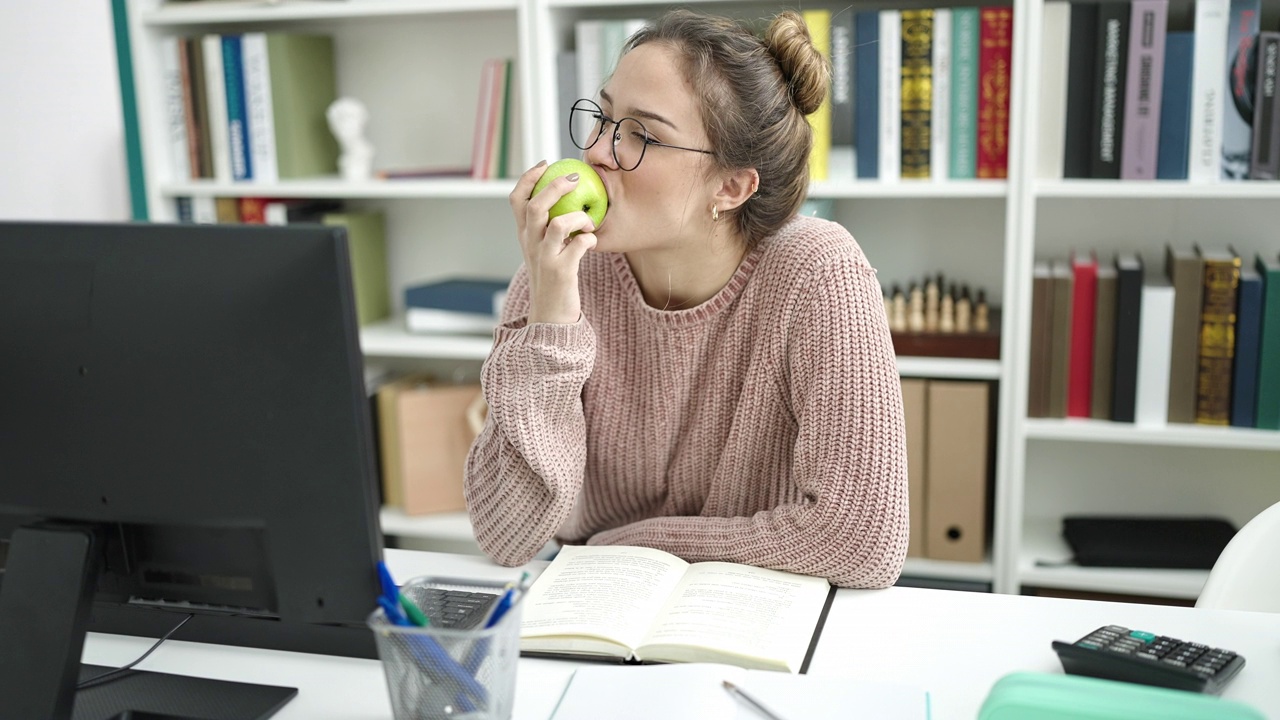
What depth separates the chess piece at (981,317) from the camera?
212 centimetres

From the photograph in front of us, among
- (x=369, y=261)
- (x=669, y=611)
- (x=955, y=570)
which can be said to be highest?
(x=369, y=261)

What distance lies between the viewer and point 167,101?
2.41 m

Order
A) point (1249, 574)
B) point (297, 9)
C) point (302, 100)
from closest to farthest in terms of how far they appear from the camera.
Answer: point (1249, 574), point (297, 9), point (302, 100)

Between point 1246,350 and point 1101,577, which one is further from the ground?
point 1246,350

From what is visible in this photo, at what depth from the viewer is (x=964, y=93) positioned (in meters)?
1.97

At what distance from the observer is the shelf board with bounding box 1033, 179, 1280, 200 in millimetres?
1859

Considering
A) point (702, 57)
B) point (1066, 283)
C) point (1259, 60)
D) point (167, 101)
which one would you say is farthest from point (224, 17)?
point (1259, 60)

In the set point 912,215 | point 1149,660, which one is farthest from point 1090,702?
point 912,215

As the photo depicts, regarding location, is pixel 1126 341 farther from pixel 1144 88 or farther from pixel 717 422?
pixel 717 422

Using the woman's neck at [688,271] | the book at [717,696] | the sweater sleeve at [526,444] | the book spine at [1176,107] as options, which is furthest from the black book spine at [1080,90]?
the book at [717,696]

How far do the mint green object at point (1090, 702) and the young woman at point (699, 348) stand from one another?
383mm

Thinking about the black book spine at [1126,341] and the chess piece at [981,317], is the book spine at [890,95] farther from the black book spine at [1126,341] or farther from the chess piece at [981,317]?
the black book spine at [1126,341]

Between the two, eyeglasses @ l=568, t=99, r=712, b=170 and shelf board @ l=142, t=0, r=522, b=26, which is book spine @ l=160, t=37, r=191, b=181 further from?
Answer: eyeglasses @ l=568, t=99, r=712, b=170

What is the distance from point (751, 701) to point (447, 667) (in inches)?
9.5
